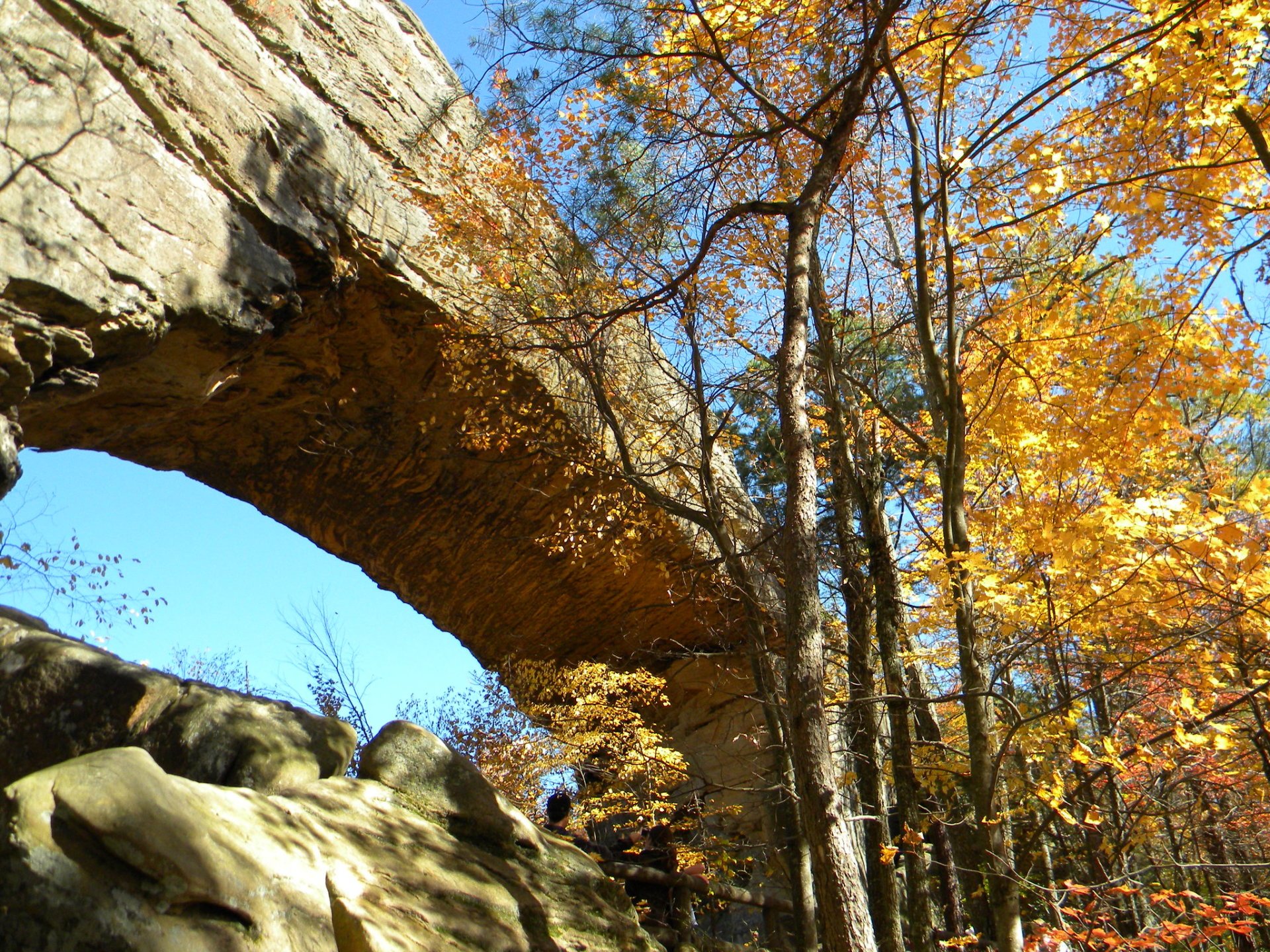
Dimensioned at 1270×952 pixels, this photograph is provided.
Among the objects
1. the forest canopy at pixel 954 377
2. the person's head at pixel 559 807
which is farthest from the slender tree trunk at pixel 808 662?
the person's head at pixel 559 807

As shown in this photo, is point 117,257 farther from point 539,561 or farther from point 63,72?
point 539,561

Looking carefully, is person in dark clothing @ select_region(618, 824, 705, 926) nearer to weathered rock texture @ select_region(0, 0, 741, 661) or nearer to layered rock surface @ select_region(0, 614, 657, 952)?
layered rock surface @ select_region(0, 614, 657, 952)

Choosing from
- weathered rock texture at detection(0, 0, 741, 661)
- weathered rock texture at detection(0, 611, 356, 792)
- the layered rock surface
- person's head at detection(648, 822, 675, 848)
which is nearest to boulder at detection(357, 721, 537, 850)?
the layered rock surface

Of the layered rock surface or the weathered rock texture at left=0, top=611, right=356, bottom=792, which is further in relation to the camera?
the weathered rock texture at left=0, top=611, right=356, bottom=792

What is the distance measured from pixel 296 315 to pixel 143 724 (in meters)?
3.59

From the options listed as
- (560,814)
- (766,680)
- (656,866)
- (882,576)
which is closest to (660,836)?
(656,866)

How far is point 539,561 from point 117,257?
21.0 feet

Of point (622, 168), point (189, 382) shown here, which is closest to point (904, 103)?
point (622, 168)

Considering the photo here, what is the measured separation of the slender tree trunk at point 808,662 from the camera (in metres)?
4.08

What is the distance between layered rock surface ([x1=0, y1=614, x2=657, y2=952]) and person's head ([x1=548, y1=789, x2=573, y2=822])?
192 inches

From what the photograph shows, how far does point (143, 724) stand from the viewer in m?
4.74

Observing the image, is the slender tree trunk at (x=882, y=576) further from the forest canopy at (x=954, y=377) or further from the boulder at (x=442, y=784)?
the boulder at (x=442, y=784)

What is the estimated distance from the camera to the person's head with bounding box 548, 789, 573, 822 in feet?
32.6

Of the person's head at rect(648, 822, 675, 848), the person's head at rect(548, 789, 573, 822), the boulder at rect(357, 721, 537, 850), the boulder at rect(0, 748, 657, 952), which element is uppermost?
the person's head at rect(548, 789, 573, 822)
